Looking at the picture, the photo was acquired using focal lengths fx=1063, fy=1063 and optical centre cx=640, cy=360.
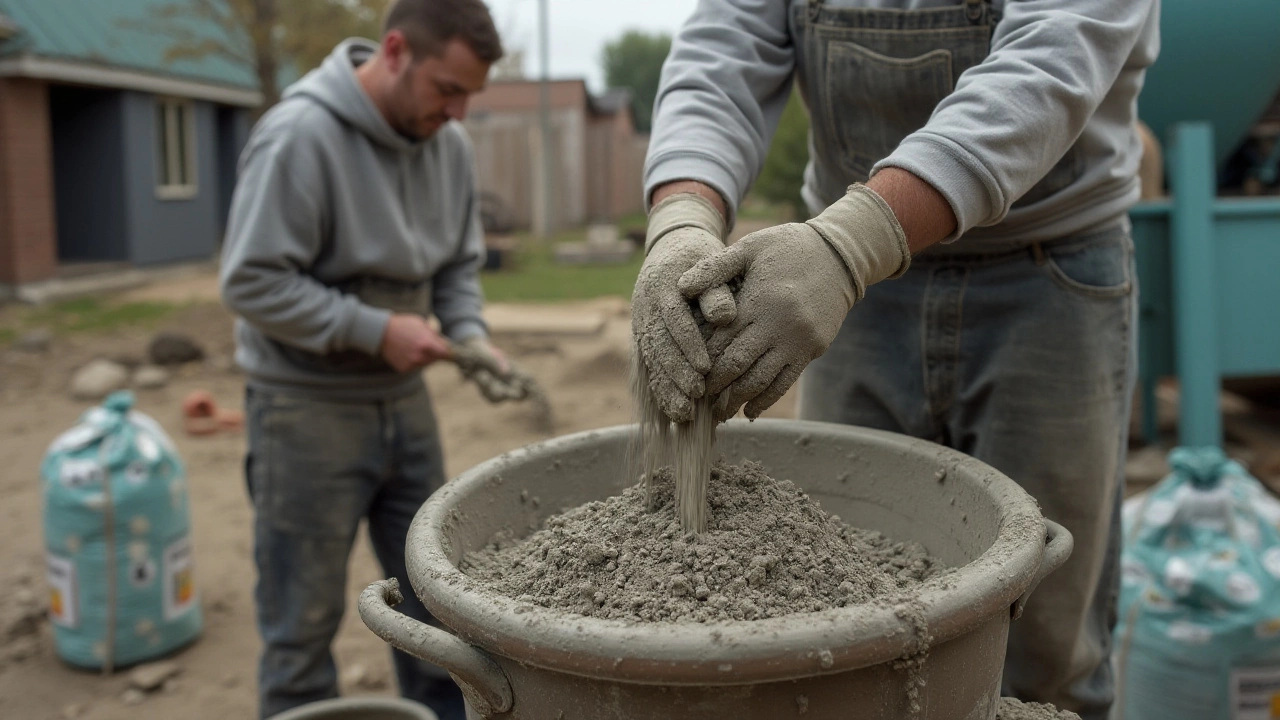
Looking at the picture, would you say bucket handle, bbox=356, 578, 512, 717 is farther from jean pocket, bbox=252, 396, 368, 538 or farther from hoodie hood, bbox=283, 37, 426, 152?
hoodie hood, bbox=283, 37, 426, 152

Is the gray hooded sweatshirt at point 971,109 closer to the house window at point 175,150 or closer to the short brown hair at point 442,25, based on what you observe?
the short brown hair at point 442,25

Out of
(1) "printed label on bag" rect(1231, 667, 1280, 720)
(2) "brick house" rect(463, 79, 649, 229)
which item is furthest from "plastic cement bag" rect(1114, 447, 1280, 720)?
(2) "brick house" rect(463, 79, 649, 229)

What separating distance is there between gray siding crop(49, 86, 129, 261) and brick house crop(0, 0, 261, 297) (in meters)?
0.01

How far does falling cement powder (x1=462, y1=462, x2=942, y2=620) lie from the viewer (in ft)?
4.08

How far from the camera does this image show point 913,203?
4.60ft

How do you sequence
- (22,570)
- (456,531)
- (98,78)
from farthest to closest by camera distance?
(98,78), (22,570), (456,531)

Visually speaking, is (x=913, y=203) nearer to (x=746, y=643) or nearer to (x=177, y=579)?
(x=746, y=643)

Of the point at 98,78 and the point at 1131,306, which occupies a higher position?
the point at 98,78

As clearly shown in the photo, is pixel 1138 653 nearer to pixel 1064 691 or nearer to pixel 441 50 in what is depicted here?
pixel 1064 691

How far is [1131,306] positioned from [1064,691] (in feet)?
2.33

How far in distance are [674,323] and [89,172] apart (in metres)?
13.6

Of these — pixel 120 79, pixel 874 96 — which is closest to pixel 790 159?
pixel 120 79

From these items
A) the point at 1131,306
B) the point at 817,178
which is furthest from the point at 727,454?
the point at 1131,306

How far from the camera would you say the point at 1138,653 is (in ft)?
8.93
